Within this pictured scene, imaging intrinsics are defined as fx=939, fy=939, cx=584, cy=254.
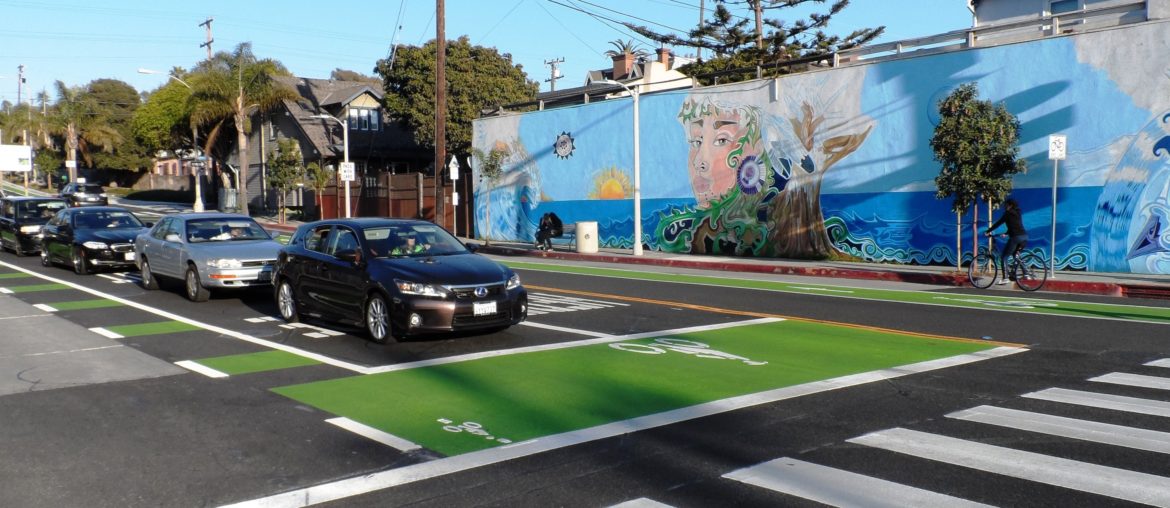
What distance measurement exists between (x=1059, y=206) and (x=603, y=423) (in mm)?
16256

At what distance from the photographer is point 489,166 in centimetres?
3547

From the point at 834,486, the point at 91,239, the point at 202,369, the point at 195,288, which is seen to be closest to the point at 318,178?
the point at 91,239

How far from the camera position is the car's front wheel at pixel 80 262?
20.4 meters

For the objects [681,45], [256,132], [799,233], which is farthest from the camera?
[256,132]

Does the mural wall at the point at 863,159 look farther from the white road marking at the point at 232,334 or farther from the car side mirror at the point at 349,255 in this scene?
the white road marking at the point at 232,334

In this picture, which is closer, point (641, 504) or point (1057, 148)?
point (641, 504)

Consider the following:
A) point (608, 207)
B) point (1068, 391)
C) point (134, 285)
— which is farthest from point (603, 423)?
point (608, 207)

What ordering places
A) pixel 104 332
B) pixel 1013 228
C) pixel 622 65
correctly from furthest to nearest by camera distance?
pixel 622 65 → pixel 1013 228 → pixel 104 332

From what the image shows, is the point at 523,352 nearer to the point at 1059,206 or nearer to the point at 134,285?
the point at 134,285

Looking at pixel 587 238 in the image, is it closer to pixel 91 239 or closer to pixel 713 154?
pixel 713 154

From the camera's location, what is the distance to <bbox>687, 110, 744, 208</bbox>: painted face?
27.4 m

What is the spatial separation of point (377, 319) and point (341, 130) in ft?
148

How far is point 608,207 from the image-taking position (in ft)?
104

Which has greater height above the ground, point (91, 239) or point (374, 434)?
point (91, 239)
